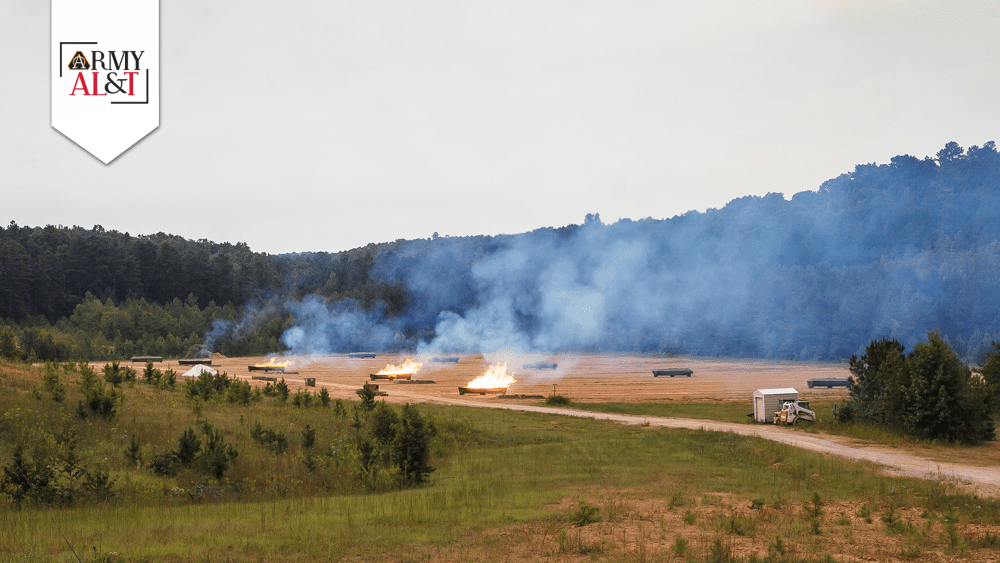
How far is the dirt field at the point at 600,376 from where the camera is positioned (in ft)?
185

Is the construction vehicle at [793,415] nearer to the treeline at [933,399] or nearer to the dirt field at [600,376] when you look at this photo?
the treeline at [933,399]

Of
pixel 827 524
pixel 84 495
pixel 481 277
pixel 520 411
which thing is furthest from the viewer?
pixel 481 277

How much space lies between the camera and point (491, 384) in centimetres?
5822

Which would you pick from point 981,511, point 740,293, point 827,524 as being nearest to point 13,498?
point 827,524

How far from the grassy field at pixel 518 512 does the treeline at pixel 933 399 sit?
26.0 ft

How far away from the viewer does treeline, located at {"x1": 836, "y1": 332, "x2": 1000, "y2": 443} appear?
28000 millimetres

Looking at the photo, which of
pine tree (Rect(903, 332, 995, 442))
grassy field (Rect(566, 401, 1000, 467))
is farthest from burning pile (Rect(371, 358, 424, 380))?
pine tree (Rect(903, 332, 995, 442))

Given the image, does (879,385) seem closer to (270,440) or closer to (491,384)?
(270,440)

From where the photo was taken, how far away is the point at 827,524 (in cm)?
1397

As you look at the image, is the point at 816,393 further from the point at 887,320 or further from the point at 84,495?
the point at 887,320

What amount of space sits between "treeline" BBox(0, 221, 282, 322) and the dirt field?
1350 inches

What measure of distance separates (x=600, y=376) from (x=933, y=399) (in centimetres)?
4837

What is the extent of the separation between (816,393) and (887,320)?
208ft

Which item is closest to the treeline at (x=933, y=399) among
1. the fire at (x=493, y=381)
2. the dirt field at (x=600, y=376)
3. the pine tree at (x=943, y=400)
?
the pine tree at (x=943, y=400)
